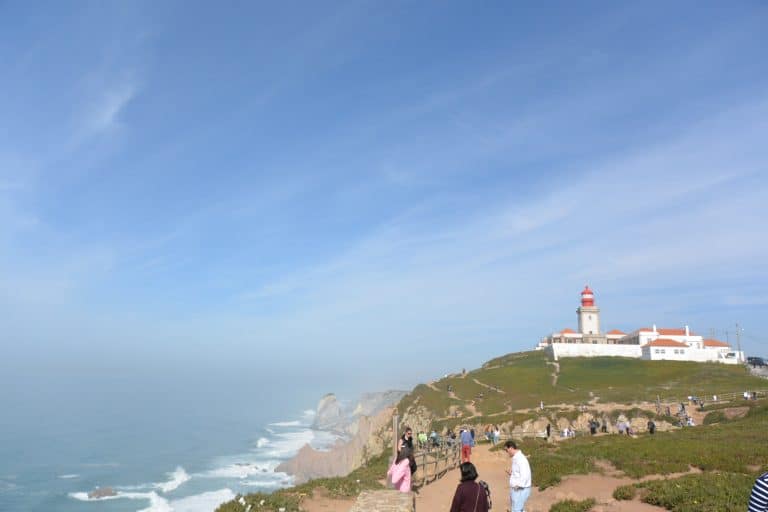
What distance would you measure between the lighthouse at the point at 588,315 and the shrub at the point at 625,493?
95150 millimetres

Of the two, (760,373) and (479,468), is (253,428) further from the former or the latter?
(479,468)

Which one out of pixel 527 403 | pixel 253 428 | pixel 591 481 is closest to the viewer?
pixel 591 481

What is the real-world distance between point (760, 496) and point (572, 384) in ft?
241

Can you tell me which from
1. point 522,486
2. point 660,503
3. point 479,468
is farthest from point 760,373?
point 522,486

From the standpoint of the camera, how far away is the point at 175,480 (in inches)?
3551

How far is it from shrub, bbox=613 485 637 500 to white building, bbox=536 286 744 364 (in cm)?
8078

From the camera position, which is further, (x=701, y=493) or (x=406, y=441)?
(x=406, y=441)

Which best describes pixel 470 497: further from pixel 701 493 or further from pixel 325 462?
pixel 325 462

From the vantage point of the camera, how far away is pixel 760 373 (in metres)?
73.6

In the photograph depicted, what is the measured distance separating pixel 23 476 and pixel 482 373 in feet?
271

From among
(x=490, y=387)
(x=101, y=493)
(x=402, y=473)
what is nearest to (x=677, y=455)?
(x=402, y=473)

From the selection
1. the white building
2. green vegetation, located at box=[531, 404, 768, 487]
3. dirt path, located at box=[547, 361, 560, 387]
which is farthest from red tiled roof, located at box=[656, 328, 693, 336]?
green vegetation, located at box=[531, 404, 768, 487]

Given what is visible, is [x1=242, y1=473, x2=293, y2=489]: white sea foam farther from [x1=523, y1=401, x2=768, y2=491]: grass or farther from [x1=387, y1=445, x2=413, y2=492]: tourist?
[x1=387, y1=445, x2=413, y2=492]: tourist

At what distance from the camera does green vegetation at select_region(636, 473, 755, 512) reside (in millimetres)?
13289
